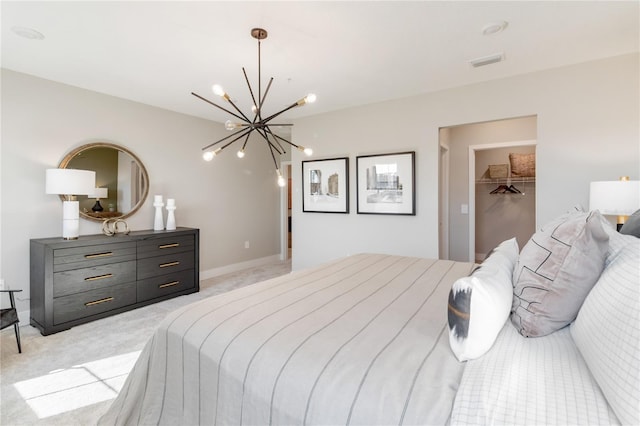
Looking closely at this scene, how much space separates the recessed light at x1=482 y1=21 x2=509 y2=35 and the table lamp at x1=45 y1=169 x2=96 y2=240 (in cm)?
405

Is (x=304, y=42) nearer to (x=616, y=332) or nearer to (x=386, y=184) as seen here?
(x=386, y=184)

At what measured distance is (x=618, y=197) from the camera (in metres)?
2.35

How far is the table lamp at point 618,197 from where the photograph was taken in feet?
7.52

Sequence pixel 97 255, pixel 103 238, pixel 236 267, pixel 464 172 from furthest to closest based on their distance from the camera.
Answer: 1. pixel 236 267
2. pixel 464 172
3. pixel 103 238
4. pixel 97 255

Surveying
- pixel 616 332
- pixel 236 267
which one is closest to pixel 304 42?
pixel 616 332

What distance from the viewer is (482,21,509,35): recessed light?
7.70 ft

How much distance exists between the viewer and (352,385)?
88 cm

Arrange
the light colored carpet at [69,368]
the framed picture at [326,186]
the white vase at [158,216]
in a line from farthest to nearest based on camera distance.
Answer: the framed picture at [326,186] → the white vase at [158,216] → the light colored carpet at [69,368]

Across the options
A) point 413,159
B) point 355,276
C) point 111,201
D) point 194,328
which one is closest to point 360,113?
point 413,159

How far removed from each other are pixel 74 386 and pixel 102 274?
1.47 meters

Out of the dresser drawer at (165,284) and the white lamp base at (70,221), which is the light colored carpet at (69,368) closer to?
the dresser drawer at (165,284)

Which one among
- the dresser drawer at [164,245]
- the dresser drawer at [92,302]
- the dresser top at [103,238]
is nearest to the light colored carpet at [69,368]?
the dresser drawer at [92,302]

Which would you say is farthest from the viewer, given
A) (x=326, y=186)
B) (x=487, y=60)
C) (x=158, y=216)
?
(x=326, y=186)

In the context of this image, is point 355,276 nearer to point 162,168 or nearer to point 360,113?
point 360,113
